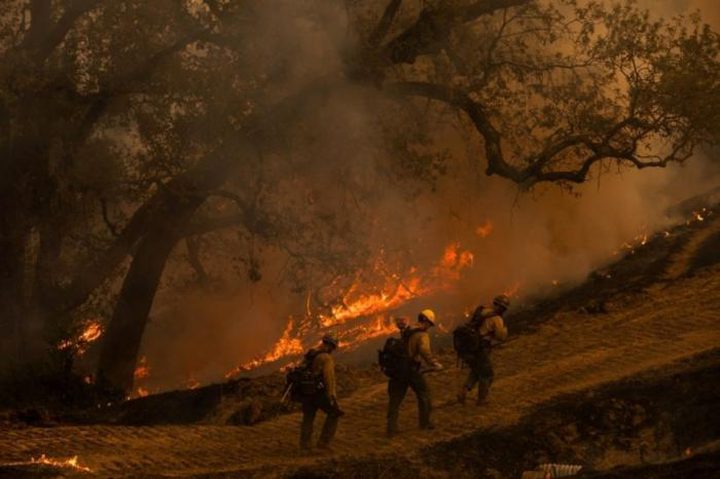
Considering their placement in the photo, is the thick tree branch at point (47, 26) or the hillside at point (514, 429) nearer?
the hillside at point (514, 429)

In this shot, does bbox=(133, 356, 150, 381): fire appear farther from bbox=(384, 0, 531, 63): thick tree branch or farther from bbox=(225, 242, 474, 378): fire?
bbox=(384, 0, 531, 63): thick tree branch

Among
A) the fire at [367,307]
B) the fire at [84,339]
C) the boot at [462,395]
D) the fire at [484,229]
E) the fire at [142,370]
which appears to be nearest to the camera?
the boot at [462,395]

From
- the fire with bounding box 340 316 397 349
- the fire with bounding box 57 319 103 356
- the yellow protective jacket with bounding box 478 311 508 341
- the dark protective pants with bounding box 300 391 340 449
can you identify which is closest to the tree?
the fire with bounding box 57 319 103 356

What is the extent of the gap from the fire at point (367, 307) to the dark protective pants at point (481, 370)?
609cm

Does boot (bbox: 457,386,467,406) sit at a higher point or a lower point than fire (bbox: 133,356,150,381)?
lower

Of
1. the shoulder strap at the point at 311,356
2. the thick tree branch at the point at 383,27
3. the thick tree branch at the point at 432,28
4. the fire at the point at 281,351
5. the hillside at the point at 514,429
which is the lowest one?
the hillside at the point at 514,429

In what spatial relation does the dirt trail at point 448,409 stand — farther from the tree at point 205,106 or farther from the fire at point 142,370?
the fire at point 142,370

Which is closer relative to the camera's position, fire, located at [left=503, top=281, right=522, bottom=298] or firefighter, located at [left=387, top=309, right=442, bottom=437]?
firefighter, located at [left=387, top=309, right=442, bottom=437]

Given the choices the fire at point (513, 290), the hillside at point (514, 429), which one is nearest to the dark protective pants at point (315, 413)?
the hillside at point (514, 429)

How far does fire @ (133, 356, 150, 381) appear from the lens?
1947 cm

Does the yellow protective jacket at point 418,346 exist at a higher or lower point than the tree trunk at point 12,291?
lower

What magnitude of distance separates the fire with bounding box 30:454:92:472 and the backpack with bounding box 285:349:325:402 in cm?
231

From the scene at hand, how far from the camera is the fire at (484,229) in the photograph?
23.4 meters

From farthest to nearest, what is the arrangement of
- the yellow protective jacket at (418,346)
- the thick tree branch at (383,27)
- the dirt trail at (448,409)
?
the thick tree branch at (383,27) < the yellow protective jacket at (418,346) < the dirt trail at (448,409)
